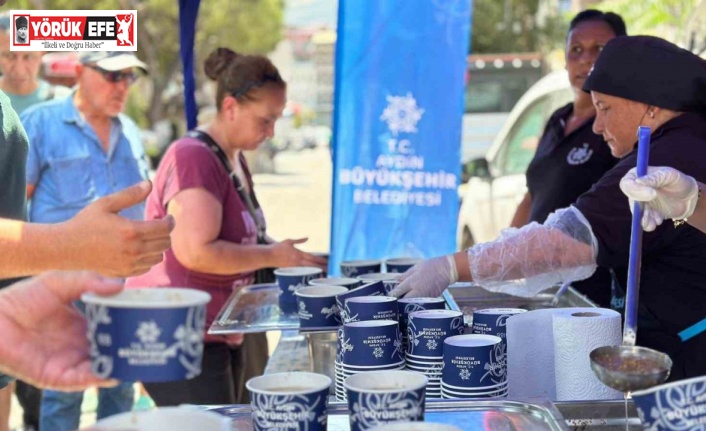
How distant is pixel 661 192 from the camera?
220cm

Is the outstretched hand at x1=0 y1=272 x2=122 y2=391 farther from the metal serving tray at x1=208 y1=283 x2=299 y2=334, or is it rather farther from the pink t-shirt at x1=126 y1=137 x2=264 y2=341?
the pink t-shirt at x1=126 y1=137 x2=264 y2=341

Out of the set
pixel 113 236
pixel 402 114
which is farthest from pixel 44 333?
pixel 402 114

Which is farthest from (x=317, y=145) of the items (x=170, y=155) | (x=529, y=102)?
(x=170, y=155)

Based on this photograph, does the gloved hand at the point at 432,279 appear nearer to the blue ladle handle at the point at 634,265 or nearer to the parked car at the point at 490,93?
the blue ladle handle at the point at 634,265

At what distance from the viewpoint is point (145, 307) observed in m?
1.39

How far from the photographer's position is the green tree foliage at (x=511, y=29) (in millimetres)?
26188

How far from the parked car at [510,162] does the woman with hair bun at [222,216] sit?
3.50m

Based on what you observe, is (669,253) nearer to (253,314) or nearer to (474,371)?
(474,371)

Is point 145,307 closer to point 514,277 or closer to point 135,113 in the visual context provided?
point 514,277

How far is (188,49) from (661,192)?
2.71 meters

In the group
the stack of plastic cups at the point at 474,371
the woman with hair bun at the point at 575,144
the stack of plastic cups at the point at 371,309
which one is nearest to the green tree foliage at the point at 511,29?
the woman with hair bun at the point at 575,144

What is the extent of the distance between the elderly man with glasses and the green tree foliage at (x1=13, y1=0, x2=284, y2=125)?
73.0 feet

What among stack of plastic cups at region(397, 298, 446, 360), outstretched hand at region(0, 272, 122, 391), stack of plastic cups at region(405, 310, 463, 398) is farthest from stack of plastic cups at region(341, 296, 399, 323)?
outstretched hand at region(0, 272, 122, 391)

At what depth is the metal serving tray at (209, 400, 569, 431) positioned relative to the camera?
1854 mm
